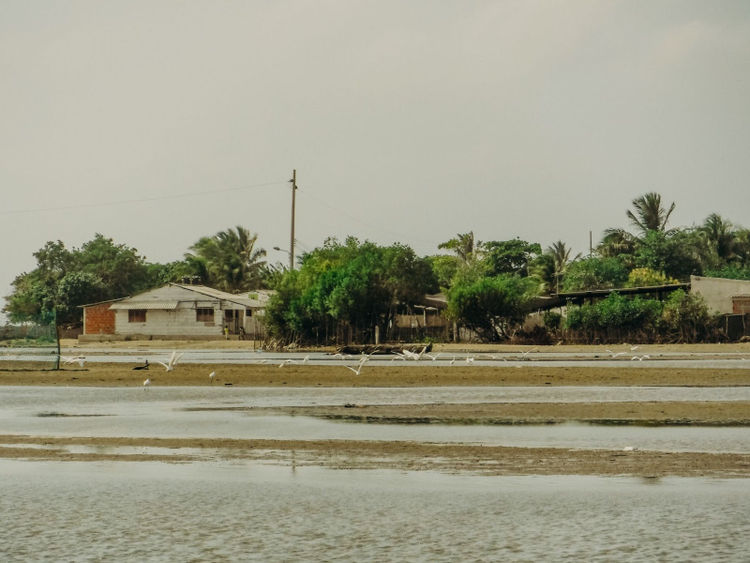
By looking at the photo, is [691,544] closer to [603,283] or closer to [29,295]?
[603,283]

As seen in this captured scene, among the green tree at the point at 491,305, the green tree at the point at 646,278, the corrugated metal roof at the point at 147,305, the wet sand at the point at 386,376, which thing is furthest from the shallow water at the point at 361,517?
the green tree at the point at 646,278

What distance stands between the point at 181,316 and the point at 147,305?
8.92ft

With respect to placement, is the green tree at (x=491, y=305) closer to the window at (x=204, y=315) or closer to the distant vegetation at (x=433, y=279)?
the distant vegetation at (x=433, y=279)

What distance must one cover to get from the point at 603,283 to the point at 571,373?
4936 cm

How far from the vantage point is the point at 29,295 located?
306ft

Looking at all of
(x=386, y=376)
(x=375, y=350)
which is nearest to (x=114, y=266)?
(x=375, y=350)

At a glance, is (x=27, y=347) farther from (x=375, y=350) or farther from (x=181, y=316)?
(x=181, y=316)

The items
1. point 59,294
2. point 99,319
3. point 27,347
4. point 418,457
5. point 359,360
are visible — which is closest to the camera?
point 418,457

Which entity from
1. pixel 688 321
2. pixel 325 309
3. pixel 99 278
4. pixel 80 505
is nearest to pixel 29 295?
pixel 99 278

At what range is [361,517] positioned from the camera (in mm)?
10984

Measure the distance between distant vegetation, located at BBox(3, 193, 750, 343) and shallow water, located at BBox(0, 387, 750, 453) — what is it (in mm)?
12300

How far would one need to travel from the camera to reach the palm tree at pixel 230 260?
9581 centimetres

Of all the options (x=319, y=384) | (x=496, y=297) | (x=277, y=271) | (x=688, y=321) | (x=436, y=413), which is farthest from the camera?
(x=277, y=271)

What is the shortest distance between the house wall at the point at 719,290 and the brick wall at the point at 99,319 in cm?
4387
